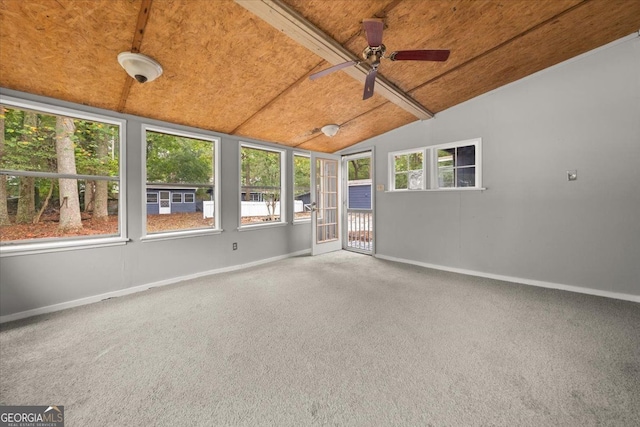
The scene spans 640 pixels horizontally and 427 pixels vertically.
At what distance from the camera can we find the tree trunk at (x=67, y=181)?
2.86m

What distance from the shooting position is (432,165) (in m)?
3.96

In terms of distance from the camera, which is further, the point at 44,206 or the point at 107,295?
the point at 44,206

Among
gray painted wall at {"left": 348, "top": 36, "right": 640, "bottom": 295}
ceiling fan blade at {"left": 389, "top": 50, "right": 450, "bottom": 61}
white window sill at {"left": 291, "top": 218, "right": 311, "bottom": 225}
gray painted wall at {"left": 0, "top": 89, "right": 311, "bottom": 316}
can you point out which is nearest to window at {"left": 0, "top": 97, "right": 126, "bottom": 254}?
gray painted wall at {"left": 0, "top": 89, "right": 311, "bottom": 316}

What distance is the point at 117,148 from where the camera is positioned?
286 cm

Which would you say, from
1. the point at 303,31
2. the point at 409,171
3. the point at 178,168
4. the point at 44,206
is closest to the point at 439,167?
the point at 409,171

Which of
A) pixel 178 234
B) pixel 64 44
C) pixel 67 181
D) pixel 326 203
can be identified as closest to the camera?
pixel 64 44

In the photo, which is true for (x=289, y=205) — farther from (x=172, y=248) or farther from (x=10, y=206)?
(x=10, y=206)

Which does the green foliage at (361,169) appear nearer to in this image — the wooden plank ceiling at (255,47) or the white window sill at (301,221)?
the white window sill at (301,221)

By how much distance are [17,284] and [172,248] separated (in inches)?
53.1

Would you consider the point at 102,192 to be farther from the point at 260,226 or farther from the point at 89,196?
the point at 260,226

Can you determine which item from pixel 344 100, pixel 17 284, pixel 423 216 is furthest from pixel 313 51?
pixel 17 284

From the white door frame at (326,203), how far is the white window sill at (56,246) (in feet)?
10.1

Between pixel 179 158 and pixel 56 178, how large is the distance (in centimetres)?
221

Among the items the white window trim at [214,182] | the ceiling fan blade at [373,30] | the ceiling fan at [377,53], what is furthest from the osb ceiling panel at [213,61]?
the ceiling fan blade at [373,30]
